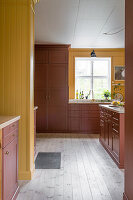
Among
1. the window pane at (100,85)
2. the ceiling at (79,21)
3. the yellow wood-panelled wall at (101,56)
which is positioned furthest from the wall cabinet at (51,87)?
the window pane at (100,85)

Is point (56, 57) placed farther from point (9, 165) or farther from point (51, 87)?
point (9, 165)

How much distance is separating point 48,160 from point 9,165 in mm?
1686

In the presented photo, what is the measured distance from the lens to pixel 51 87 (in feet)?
19.3

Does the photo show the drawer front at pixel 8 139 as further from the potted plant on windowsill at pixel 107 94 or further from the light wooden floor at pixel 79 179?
the potted plant on windowsill at pixel 107 94

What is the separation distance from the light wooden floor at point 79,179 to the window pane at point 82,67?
320 cm

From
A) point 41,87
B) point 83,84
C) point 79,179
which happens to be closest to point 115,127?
point 79,179

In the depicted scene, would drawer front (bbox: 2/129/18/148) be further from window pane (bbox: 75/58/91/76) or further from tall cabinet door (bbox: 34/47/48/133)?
window pane (bbox: 75/58/91/76)

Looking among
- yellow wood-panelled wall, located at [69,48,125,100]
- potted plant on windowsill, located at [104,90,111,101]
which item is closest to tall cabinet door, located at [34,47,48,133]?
yellow wood-panelled wall, located at [69,48,125,100]

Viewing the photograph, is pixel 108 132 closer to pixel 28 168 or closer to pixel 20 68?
pixel 28 168

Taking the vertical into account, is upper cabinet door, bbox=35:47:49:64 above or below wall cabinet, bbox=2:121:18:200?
above

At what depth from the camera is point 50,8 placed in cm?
336

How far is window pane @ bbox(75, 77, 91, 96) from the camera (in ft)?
21.7

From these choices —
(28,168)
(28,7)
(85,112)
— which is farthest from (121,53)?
(28,168)

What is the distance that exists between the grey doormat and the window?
327cm
